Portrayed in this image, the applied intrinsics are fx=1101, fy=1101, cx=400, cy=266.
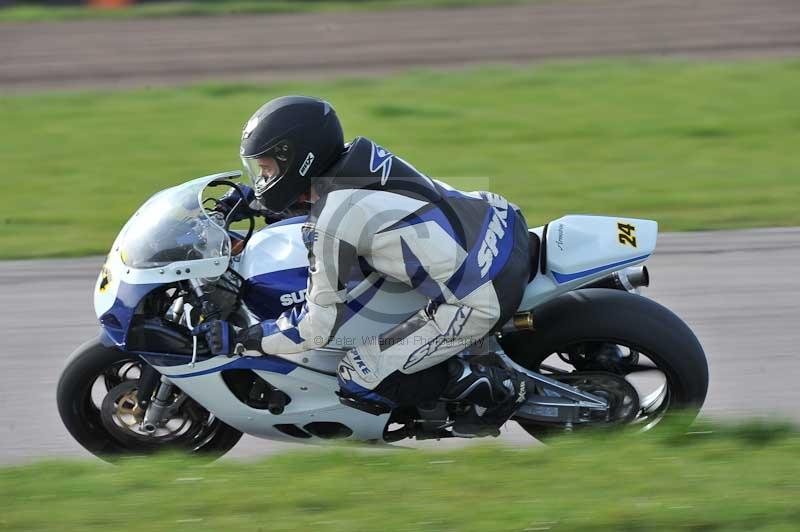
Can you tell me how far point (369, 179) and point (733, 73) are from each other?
1036 centimetres

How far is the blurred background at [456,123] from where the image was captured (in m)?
6.62

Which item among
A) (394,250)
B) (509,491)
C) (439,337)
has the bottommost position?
(509,491)

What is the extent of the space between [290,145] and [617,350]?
5.65ft

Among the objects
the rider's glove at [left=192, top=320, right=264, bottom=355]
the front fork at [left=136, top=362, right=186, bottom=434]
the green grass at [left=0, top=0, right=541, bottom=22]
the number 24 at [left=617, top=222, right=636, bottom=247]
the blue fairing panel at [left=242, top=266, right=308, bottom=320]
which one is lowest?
the green grass at [left=0, top=0, right=541, bottom=22]

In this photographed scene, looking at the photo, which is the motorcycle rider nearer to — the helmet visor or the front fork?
the helmet visor

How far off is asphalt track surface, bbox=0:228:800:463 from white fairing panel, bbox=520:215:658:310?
84cm

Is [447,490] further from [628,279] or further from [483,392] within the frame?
[628,279]

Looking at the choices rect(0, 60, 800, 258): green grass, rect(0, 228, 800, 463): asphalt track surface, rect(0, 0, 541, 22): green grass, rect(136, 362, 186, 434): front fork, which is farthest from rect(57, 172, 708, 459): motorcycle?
rect(0, 0, 541, 22): green grass

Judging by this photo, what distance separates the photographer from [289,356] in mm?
4535

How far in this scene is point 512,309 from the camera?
4480 mm

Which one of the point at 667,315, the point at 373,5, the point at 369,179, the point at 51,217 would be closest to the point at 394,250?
the point at 369,179

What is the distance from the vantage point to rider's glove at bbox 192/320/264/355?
173 inches

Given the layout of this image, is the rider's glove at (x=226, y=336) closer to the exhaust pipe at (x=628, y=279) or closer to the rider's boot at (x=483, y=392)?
the rider's boot at (x=483, y=392)

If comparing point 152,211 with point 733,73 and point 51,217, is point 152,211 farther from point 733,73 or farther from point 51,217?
point 733,73
